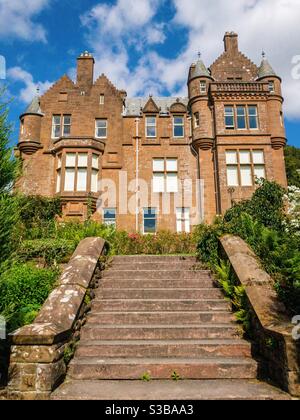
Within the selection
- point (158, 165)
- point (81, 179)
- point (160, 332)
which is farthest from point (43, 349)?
point (158, 165)

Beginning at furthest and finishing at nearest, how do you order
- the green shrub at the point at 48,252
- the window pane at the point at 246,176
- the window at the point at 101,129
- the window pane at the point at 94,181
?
the window at the point at 101,129 < the window pane at the point at 94,181 < the window pane at the point at 246,176 < the green shrub at the point at 48,252

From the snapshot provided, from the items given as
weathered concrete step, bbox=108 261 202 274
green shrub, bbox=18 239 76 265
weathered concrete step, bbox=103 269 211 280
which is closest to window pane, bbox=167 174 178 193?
green shrub, bbox=18 239 76 265

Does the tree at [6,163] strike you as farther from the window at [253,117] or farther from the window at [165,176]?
the window at [253,117]

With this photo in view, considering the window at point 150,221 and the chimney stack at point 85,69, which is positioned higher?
the chimney stack at point 85,69

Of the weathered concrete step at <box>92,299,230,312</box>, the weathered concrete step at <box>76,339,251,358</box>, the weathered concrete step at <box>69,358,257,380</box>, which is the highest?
the weathered concrete step at <box>92,299,230,312</box>

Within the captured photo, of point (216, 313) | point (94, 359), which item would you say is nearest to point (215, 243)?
point (216, 313)

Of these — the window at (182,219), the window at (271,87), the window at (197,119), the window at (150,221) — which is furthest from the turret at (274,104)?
the window at (150,221)

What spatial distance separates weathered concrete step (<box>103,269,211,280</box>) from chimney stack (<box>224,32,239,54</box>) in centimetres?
2342

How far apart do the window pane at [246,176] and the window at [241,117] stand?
10.2 feet

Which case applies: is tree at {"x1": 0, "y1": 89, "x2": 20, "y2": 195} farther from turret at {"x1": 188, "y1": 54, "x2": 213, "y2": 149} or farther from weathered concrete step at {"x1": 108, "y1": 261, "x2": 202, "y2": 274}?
turret at {"x1": 188, "y1": 54, "x2": 213, "y2": 149}

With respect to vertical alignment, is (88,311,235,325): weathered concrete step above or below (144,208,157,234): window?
below

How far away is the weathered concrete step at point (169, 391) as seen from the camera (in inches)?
170

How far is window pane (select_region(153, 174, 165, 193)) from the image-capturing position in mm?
23906
